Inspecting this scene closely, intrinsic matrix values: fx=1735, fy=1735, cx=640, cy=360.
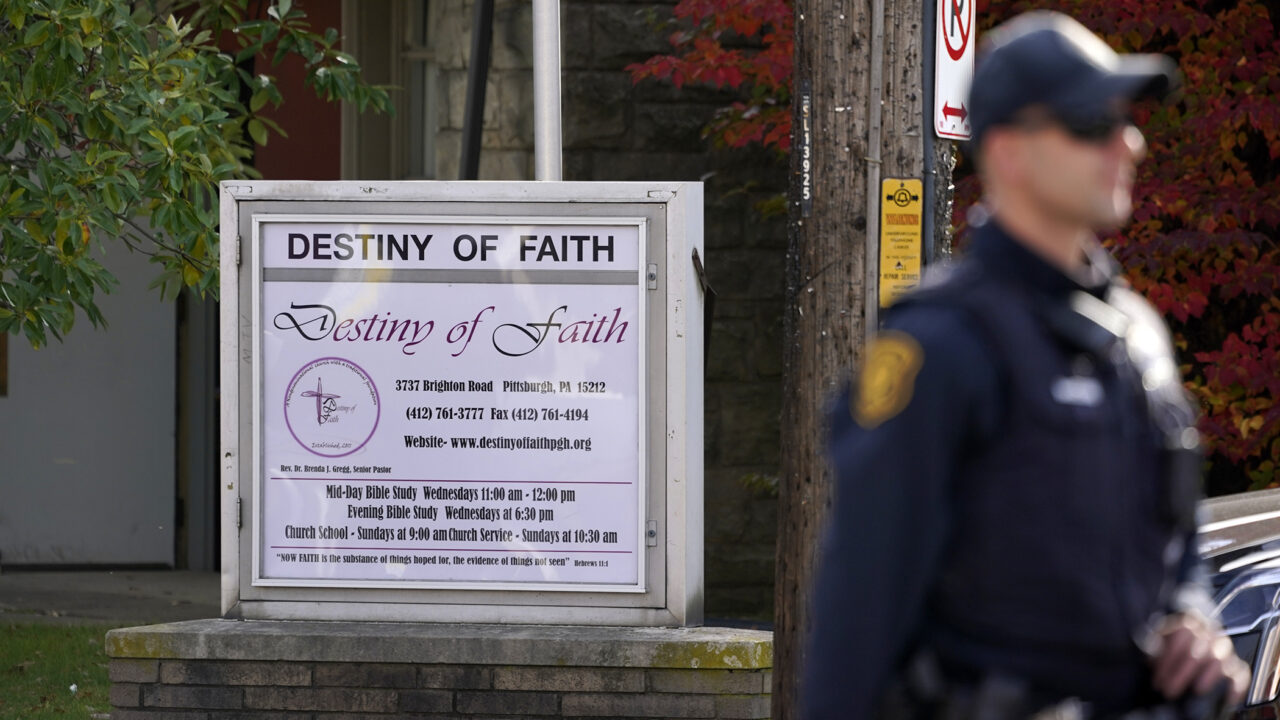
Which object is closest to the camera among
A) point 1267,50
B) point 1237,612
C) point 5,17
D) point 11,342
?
point 1237,612

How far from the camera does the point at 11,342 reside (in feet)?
35.0

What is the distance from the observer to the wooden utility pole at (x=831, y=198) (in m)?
4.66

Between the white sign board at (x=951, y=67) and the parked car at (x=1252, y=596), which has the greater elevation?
the white sign board at (x=951, y=67)

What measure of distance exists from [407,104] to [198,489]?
282 cm

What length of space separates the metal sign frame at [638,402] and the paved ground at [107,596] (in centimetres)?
415

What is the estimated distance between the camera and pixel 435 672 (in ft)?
17.2

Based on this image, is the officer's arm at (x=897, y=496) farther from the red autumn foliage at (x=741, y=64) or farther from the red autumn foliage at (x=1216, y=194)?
the red autumn foliage at (x=741, y=64)

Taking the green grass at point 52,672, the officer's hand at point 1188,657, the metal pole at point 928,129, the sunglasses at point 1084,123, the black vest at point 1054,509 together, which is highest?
the metal pole at point 928,129

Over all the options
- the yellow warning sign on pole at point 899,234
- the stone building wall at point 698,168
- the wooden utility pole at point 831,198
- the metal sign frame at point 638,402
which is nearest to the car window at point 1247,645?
the wooden utility pole at point 831,198

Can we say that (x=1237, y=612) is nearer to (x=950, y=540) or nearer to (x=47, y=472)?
(x=950, y=540)

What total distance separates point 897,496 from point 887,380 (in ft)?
0.45

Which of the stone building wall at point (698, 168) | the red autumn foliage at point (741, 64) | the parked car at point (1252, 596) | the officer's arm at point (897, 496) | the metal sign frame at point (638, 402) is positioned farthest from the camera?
the stone building wall at point (698, 168)

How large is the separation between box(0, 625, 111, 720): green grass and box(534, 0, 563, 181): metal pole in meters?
3.16

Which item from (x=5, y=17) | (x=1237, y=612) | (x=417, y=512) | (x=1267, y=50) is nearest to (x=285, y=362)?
(x=417, y=512)
